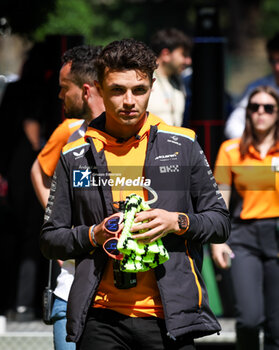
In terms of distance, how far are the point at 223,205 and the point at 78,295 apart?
70cm

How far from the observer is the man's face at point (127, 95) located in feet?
10.5

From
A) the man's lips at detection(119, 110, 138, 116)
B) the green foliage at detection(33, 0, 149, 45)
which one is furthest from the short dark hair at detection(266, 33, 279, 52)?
the green foliage at detection(33, 0, 149, 45)

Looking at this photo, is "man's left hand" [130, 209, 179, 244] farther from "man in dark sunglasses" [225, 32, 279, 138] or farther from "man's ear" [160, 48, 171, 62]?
"man's ear" [160, 48, 171, 62]

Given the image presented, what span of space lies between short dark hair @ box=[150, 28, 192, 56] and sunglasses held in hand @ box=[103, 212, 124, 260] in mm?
4309

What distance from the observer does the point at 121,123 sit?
323cm

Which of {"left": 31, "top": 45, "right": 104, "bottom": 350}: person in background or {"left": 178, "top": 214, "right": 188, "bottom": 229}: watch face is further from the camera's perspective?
{"left": 31, "top": 45, "right": 104, "bottom": 350}: person in background

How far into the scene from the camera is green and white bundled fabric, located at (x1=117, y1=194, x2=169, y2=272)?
2.97 m

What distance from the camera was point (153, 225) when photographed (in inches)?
116

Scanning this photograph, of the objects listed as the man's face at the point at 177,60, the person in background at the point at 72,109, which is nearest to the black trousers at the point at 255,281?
the person in background at the point at 72,109

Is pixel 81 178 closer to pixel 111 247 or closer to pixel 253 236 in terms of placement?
pixel 111 247

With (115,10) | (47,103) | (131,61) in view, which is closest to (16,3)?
(47,103)

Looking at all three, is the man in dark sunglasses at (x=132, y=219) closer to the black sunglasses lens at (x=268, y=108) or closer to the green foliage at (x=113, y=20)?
the black sunglasses lens at (x=268, y=108)

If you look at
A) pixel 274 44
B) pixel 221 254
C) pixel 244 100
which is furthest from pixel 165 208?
pixel 274 44

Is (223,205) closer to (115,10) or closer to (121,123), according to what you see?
Answer: (121,123)
